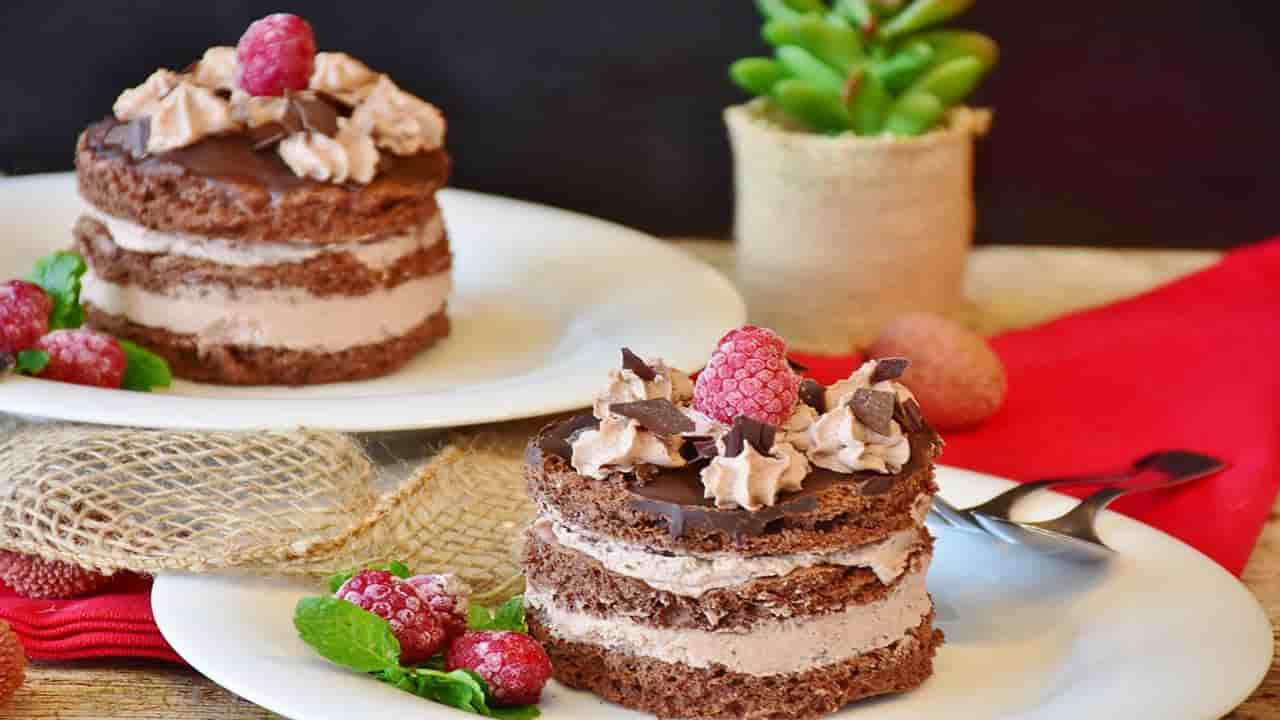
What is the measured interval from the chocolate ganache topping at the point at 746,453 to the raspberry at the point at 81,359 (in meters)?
0.93

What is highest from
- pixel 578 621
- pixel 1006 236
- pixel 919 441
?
pixel 919 441

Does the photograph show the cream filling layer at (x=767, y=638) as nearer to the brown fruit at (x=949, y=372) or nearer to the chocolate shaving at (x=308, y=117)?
the brown fruit at (x=949, y=372)

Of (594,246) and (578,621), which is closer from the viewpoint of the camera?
(578,621)

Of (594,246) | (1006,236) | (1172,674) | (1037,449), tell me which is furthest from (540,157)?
(1172,674)

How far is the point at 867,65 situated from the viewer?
10.9ft

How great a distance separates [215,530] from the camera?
6.47 ft

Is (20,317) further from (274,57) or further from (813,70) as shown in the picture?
(813,70)

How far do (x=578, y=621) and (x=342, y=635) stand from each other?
27 centimetres

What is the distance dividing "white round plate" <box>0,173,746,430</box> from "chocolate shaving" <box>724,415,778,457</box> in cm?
70

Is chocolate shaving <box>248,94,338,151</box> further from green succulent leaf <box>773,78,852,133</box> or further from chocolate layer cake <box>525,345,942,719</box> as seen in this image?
chocolate layer cake <box>525,345,942,719</box>

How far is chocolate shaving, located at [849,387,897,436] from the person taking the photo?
72.2 inches

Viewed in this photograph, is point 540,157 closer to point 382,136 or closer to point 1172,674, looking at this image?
point 382,136

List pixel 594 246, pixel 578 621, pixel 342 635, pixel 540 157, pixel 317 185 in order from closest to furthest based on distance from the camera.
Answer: pixel 342 635 → pixel 578 621 → pixel 317 185 → pixel 594 246 → pixel 540 157

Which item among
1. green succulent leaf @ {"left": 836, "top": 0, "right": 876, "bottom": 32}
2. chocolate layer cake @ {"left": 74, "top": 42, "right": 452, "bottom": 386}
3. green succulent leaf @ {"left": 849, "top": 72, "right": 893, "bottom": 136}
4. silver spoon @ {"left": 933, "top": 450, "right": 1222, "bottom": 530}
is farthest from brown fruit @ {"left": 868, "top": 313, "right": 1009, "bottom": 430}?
chocolate layer cake @ {"left": 74, "top": 42, "right": 452, "bottom": 386}
